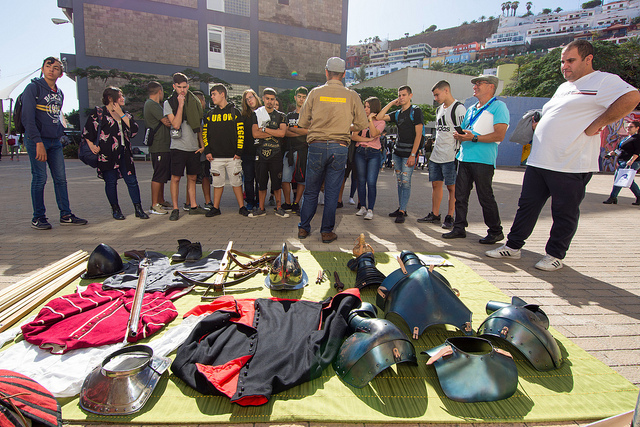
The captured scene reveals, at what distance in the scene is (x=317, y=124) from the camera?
4762mm

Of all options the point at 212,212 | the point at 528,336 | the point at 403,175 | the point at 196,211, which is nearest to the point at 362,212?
the point at 403,175

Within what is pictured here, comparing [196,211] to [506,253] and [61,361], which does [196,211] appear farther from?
[506,253]

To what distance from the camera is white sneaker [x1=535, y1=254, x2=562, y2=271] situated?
13.5 ft

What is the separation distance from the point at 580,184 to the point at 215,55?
4188 centimetres

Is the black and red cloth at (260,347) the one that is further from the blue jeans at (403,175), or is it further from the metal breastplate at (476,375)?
A: the blue jeans at (403,175)

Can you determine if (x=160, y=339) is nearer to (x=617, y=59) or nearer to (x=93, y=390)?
(x=93, y=390)

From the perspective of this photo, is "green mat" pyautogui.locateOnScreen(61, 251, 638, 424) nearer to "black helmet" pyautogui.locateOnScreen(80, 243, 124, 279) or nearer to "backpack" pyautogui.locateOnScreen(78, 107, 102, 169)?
"black helmet" pyautogui.locateOnScreen(80, 243, 124, 279)

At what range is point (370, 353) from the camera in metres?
2.03

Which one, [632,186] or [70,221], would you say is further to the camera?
[632,186]

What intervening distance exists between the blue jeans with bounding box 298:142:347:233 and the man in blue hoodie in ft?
13.3

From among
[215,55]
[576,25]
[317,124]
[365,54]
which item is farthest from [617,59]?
[365,54]

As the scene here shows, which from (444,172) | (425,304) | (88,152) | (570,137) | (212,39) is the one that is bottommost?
(425,304)

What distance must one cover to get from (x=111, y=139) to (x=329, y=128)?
12.6ft

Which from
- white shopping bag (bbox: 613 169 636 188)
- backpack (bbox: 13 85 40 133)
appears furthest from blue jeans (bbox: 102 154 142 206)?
white shopping bag (bbox: 613 169 636 188)
